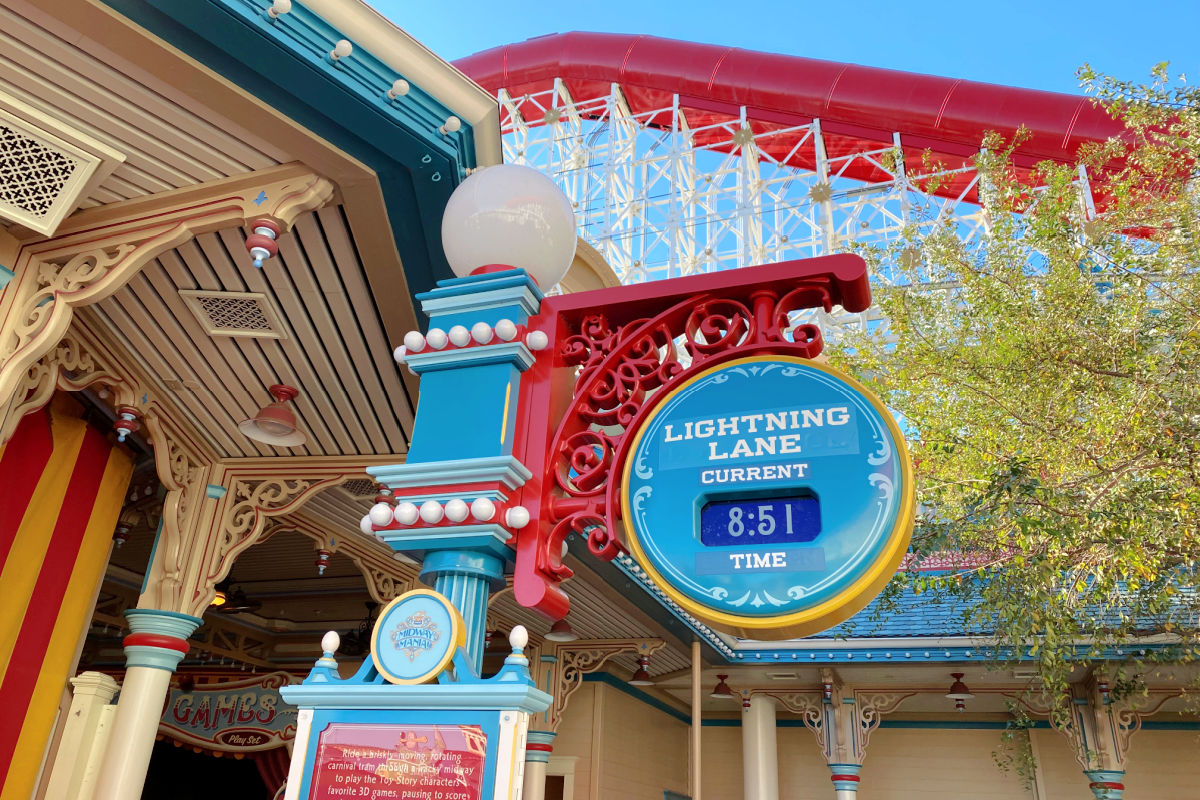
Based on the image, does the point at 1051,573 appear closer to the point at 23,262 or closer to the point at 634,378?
the point at 634,378

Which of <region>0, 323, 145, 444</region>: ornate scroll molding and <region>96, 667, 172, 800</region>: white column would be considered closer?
<region>0, 323, 145, 444</region>: ornate scroll molding

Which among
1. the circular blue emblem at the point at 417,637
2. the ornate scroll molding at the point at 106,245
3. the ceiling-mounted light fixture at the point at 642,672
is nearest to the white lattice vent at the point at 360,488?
the ornate scroll molding at the point at 106,245

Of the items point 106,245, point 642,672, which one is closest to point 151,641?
point 106,245

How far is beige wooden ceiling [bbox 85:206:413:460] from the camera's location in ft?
11.7

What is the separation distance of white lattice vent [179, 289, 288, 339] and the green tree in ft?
12.6

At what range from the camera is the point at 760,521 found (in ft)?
6.42

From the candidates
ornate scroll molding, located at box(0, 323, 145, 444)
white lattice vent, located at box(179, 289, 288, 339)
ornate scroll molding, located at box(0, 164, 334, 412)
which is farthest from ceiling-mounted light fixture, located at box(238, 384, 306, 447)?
ornate scroll molding, located at box(0, 164, 334, 412)

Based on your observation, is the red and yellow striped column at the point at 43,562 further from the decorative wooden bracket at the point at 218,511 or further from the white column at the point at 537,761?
the white column at the point at 537,761

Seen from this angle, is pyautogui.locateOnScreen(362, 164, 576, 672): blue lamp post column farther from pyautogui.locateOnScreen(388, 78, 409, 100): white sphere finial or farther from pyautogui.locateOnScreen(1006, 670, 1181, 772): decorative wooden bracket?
pyautogui.locateOnScreen(1006, 670, 1181, 772): decorative wooden bracket

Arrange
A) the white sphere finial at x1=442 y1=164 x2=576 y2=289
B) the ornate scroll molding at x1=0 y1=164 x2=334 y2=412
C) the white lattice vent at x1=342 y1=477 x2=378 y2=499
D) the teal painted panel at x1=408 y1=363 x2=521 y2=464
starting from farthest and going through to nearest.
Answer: the white lattice vent at x1=342 y1=477 x2=378 y2=499, the ornate scroll molding at x1=0 y1=164 x2=334 y2=412, the white sphere finial at x1=442 y1=164 x2=576 y2=289, the teal painted panel at x1=408 y1=363 x2=521 y2=464

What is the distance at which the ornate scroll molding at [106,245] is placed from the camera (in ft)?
10.1

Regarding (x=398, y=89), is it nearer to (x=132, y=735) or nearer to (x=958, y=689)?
(x=132, y=735)

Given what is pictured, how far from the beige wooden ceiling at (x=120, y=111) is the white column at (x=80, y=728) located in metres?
2.15

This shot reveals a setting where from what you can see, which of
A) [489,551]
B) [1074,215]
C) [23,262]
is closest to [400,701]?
[489,551]
